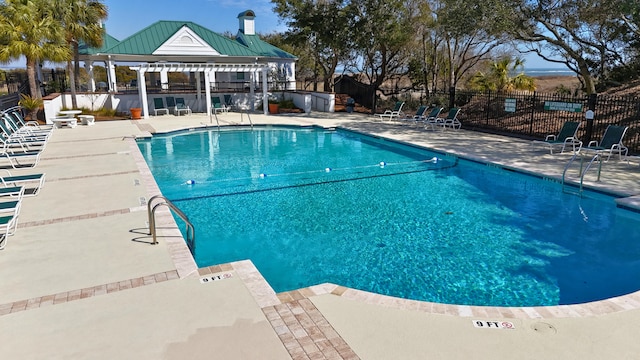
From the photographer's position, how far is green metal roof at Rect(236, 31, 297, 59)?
28.5m

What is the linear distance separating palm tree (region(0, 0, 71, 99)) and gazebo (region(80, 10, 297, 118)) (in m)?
3.54

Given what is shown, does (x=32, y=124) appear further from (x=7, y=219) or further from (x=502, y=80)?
(x=502, y=80)

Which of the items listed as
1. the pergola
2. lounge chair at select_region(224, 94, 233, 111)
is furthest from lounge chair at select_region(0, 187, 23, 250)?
lounge chair at select_region(224, 94, 233, 111)

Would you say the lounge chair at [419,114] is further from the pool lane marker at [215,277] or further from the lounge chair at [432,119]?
the pool lane marker at [215,277]

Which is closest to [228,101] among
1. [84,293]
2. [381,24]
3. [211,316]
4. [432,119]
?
[381,24]

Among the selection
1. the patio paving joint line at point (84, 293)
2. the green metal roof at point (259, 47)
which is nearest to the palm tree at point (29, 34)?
the green metal roof at point (259, 47)

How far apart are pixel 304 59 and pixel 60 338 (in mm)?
39781

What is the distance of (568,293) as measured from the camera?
18.9ft

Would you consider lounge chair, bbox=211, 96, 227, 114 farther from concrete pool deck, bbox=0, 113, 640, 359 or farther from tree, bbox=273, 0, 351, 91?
concrete pool deck, bbox=0, 113, 640, 359

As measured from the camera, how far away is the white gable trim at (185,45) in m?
25.0

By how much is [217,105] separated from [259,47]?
7114 millimetres

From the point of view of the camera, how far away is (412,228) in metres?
7.97

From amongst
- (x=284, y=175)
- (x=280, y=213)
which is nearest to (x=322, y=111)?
(x=284, y=175)

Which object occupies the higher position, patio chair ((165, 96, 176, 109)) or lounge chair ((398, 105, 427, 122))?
patio chair ((165, 96, 176, 109))
